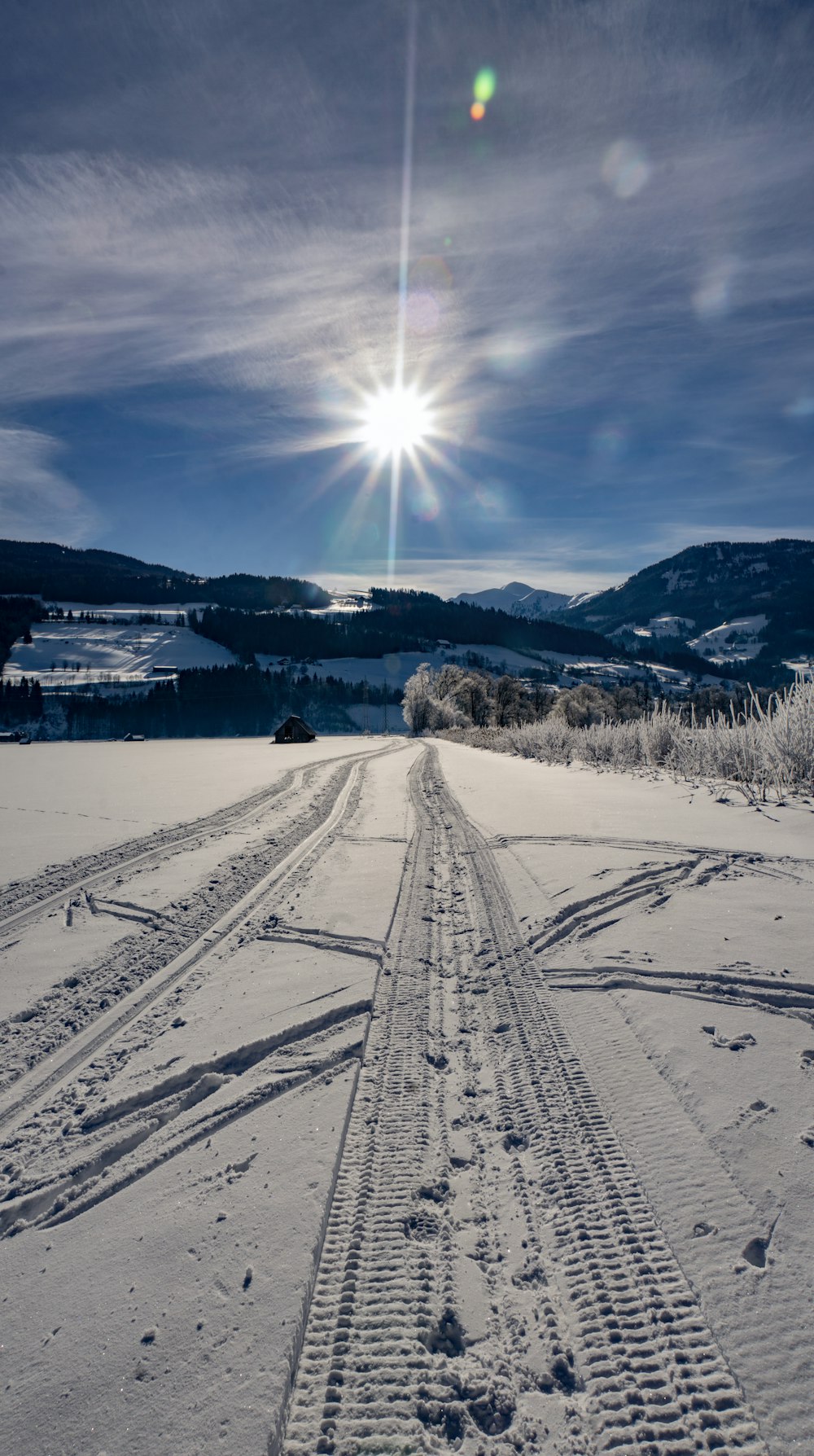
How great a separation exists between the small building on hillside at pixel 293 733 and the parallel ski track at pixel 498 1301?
107 ft

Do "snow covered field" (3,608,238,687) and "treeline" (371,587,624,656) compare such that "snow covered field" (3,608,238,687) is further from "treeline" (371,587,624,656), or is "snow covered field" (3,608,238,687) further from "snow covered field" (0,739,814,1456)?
"snow covered field" (0,739,814,1456)

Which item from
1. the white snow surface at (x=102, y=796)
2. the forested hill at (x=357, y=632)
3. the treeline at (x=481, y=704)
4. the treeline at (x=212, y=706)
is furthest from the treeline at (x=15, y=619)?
the white snow surface at (x=102, y=796)

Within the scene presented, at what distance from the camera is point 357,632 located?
6073 inches

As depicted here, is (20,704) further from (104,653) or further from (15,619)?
(15,619)

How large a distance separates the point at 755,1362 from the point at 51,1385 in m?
1.73

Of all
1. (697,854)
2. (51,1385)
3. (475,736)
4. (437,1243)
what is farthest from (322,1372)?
(475,736)

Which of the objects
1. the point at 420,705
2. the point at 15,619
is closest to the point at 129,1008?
the point at 420,705

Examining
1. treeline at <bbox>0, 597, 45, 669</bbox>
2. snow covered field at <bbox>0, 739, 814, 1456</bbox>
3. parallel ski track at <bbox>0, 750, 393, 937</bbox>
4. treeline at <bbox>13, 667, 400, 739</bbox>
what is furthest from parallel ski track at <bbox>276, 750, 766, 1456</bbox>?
treeline at <bbox>0, 597, 45, 669</bbox>

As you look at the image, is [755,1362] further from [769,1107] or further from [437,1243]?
[769,1107]

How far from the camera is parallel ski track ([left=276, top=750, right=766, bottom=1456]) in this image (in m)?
1.41

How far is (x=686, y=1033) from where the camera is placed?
2.98m

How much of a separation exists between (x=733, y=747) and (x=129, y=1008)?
10.1 metres

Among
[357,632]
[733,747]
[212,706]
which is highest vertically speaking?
[357,632]

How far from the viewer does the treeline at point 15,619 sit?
122500mm
